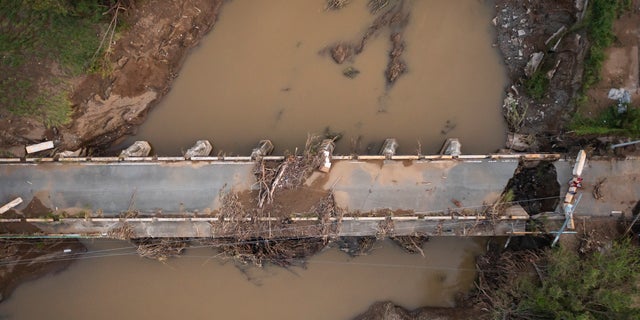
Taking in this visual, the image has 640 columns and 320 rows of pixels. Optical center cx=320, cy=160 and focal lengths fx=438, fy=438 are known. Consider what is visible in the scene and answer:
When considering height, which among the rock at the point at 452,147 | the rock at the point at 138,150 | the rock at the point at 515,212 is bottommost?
the rock at the point at 515,212

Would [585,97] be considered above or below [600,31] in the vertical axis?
below

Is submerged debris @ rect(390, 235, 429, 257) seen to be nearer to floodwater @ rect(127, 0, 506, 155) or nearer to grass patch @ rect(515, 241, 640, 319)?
floodwater @ rect(127, 0, 506, 155)

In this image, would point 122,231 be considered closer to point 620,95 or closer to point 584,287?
point 584,287

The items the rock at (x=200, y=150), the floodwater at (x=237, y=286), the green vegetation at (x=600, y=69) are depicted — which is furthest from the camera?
the floodwater at (x=237, y=286)

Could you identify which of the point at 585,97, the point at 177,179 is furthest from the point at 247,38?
the point at 585,97

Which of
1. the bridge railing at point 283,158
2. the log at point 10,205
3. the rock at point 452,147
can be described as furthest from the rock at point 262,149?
the log at point 10,205

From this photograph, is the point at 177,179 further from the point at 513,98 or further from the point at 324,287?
the point at 513,98

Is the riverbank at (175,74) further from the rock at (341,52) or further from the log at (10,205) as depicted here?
the rock at (341,52)
